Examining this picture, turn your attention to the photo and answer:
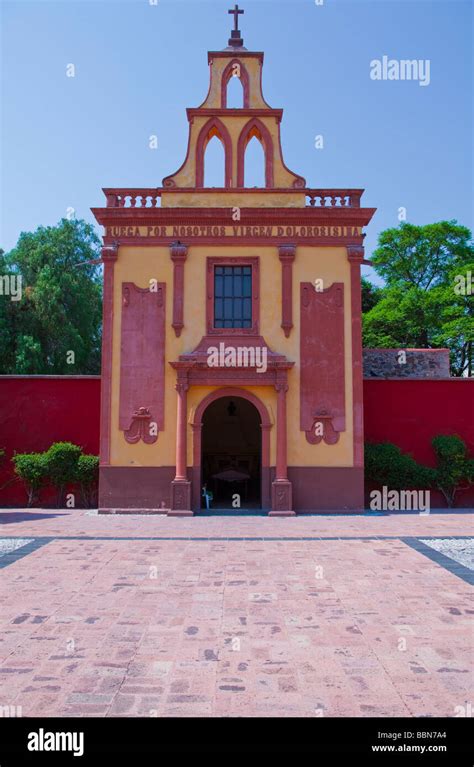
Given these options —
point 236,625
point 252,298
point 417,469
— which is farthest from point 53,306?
point 236,625

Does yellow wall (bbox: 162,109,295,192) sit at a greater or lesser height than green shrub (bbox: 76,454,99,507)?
greater

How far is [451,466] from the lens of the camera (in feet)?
53.3

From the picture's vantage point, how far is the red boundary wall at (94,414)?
16703 mm

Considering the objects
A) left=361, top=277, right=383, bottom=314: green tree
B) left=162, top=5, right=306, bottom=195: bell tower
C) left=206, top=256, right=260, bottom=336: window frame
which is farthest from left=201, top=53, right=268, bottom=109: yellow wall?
left=361, top=277, right=383, bottom=314: green tree

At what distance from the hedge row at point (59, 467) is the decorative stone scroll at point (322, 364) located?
19.4 feet

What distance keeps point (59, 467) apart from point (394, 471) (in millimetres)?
9122

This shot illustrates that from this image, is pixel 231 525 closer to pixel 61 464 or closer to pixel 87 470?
pixel 87 470

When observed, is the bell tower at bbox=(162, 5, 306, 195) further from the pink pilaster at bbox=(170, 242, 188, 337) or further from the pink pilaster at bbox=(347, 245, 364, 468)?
the pink pilaster at bbox=(347, 245, 364, 468)

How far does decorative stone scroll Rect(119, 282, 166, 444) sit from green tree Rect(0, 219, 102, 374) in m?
11.6

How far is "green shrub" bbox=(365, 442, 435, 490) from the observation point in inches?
634

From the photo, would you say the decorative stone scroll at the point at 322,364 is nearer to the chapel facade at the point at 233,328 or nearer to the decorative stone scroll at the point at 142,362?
the chapel facade at the point at 233,328

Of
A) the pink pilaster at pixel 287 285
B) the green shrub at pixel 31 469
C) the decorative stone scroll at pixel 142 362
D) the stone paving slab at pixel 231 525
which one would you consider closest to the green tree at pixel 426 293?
the pink pilaster at pixel 287 285
